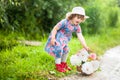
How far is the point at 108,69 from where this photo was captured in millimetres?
8469

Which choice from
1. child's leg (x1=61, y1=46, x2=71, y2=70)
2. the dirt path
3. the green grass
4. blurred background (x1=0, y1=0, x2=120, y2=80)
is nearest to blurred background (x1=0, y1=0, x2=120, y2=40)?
blurred background (x1=0, y1=0, x2=120, y2=80)

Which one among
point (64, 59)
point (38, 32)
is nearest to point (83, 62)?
point (64, 59)

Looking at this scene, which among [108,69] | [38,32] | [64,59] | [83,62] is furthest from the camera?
[38,32]

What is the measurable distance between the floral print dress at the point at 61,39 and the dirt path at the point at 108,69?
555 mm

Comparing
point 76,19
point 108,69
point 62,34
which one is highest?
point 76,19

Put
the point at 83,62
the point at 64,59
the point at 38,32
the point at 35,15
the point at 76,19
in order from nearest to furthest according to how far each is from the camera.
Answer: the point at 76,19 < the point at 83,62 < the point at 64,59 < the point at 38,32 < the point at 35,15

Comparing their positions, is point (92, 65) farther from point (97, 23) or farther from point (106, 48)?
point (97, 23)

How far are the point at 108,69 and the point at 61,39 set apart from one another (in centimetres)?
163

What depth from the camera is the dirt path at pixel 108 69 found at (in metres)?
7.39

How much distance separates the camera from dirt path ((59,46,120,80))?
7.39 m

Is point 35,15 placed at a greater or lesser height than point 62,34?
lesser

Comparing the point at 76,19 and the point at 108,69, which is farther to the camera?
the point at 108,69

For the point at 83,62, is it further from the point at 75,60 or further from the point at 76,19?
the point at 76,19

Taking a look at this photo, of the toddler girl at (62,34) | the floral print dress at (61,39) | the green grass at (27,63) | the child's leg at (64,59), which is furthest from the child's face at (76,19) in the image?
the green grass at (27,63)
